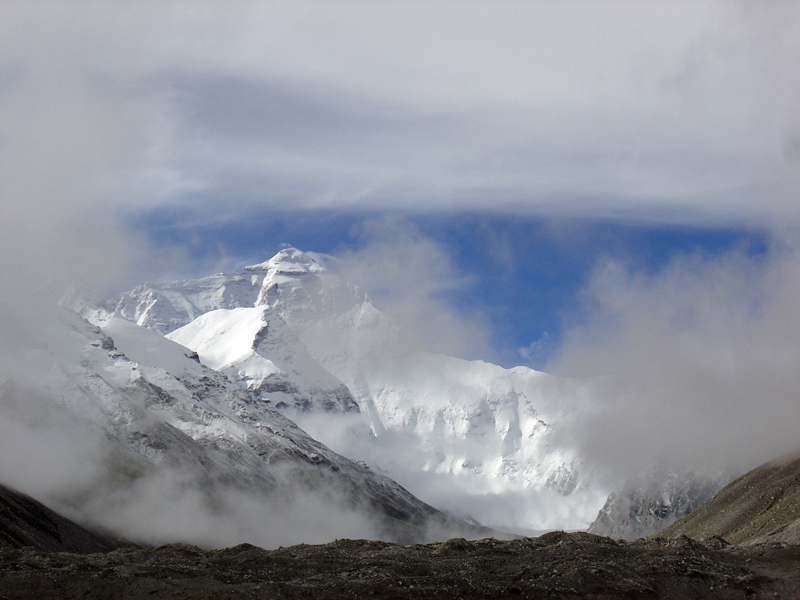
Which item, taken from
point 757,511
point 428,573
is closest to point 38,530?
point 428,573

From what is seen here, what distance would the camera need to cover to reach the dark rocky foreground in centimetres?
6322

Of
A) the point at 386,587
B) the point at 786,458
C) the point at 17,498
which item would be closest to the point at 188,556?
the point at 386,587

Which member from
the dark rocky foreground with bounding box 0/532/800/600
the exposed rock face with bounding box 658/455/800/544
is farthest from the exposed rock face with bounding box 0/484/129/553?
the exposed rock face with bounding box 658/455/800/544

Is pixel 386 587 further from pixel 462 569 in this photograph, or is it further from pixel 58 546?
pixel 58 546

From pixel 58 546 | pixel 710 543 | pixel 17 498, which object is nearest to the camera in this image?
pixel 710 543

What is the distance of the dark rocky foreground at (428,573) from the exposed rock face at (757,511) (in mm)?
21496

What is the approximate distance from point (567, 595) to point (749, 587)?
1847cm

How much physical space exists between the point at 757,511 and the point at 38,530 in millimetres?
139202

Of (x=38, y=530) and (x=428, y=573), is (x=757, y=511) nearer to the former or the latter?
(x=428, y=573)

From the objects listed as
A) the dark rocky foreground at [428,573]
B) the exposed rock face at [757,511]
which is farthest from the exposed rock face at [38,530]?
the exposed rock face at [757,511]

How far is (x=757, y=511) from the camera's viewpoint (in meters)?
127

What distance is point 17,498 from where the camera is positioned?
559ft

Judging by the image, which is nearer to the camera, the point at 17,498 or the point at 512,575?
the point at 512,575

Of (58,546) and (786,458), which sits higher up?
(786,458)
